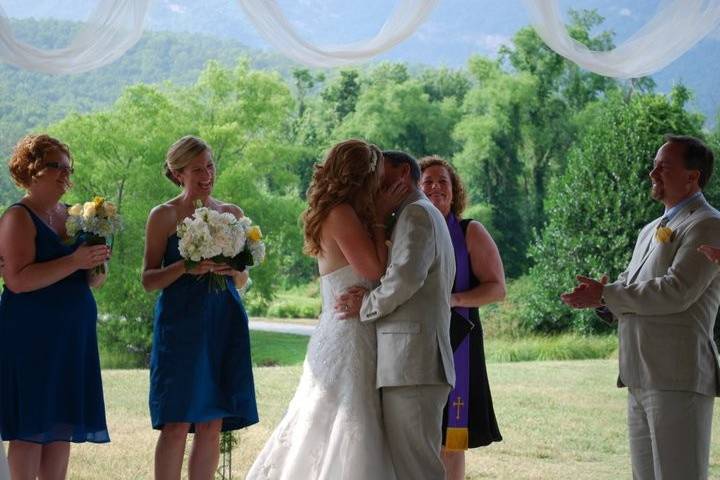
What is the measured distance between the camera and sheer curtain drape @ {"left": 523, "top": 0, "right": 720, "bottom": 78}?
520cm

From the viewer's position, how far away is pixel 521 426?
7.30m

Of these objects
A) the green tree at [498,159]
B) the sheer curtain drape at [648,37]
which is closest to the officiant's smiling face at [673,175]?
the sheer curtain drape at [648,37]

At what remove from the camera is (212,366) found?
411cm

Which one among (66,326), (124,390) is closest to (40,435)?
(66,326)

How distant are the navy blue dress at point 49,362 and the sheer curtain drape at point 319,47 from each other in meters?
1.72

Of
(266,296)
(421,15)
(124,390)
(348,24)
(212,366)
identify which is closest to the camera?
(212,366)

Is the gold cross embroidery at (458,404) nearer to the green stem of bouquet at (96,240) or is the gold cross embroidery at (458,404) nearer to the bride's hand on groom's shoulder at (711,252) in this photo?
the bride's hand on groom's shoulder at (711,252)

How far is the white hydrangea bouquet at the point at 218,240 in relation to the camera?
387 cm

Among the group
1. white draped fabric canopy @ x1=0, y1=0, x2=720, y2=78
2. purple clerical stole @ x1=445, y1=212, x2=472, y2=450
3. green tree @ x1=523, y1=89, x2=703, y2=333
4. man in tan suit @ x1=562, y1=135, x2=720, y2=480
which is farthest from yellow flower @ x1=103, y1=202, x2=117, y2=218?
green tree @ x1=523, y1=89, x2=703, y2=333

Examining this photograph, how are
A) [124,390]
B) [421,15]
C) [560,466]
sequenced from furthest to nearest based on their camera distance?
[124,390] → [560,466] → [421,15]

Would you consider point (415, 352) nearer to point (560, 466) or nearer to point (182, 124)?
point (560, 466)

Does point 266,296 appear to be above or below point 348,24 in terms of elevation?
below

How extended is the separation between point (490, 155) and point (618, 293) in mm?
5060

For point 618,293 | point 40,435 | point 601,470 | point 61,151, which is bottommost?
point 601,470
